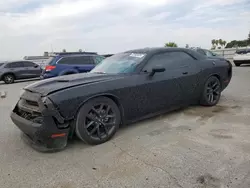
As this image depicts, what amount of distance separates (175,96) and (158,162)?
200 cm

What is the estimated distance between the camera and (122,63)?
4773 millimetres

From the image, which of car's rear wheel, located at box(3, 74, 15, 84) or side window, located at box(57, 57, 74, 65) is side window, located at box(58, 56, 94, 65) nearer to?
side window, located at box(57, 57, 74, 65)

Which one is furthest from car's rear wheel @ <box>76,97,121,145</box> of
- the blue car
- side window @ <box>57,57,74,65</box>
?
side window @ <box>57,57,74,65</box>

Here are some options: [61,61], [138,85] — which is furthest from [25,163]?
[61,61]

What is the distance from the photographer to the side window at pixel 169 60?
466 centimetres

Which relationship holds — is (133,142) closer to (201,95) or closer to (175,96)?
(175,96)

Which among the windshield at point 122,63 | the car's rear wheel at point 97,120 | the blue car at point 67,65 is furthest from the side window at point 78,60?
the car's rear wheel at point 97,120

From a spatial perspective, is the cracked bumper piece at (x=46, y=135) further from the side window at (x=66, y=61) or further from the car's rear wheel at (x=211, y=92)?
the side window at (x=66, y=61)

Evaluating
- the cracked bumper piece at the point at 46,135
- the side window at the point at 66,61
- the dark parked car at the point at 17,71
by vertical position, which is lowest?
the cracked bumper piece at the point at 46,135

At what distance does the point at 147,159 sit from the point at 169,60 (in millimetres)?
2422

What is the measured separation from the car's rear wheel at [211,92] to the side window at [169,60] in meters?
0.74

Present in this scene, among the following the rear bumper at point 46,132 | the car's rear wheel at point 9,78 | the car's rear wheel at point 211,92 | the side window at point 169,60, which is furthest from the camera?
the car's rear wheel at point 9,78

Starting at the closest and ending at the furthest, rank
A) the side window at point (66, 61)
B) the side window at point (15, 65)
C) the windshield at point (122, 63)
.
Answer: the windshield at point (122, 63) → the side window at point (66, 61) → the side window at point (15, 65)

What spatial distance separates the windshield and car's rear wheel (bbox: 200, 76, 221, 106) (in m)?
1.80
